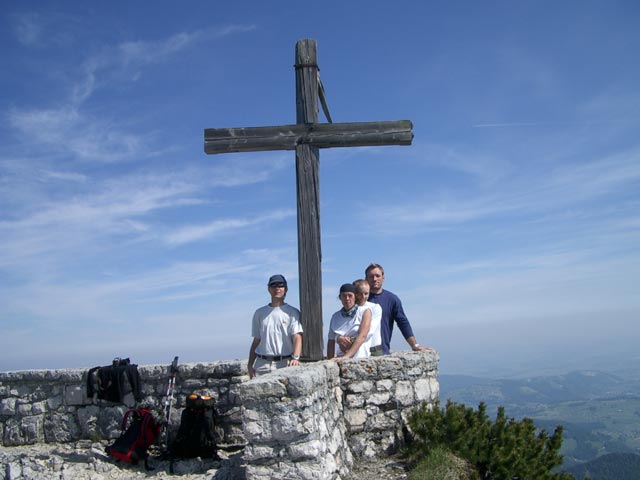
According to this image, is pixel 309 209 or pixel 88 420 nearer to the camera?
pixel 309 209

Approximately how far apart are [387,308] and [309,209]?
1.61 meters

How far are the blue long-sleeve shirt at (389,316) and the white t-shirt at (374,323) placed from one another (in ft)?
1.03

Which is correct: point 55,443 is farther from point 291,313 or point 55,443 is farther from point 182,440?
point 291,313

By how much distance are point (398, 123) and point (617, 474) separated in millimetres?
112947

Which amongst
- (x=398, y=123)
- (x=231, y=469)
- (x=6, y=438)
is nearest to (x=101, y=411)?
(x=6, y=438)

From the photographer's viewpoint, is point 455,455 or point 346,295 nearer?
point 455,455

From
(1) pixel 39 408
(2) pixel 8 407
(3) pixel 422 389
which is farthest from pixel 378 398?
(2) pixel 8 407

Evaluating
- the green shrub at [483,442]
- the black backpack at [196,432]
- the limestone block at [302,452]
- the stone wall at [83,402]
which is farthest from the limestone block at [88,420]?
the green shrub at [483,442]

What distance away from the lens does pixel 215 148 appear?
→ 6.45m

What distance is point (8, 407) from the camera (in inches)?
275

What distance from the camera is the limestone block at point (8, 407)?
695cm

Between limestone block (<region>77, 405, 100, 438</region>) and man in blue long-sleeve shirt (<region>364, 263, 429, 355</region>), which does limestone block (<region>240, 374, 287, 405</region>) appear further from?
limestone block (<region>77, 405, 100, 438</region>)

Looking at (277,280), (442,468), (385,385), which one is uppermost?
(277,280)

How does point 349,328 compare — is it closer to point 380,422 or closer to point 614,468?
point 380,422
